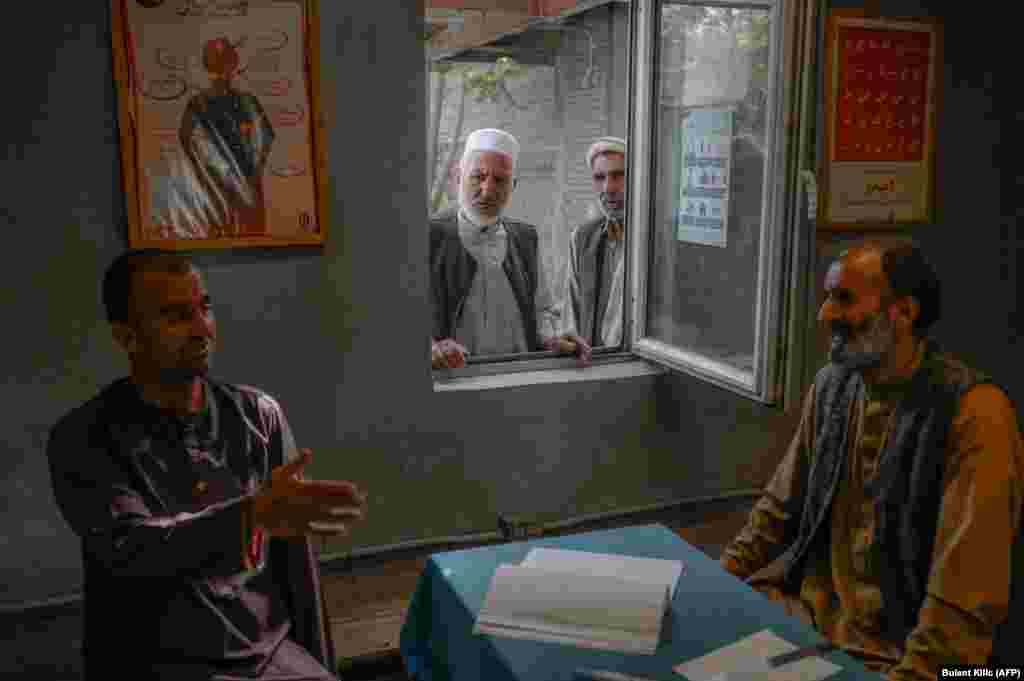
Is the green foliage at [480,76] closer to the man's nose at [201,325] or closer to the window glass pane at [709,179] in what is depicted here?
the window glass pane at [709,179]

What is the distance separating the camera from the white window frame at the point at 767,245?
271 cm

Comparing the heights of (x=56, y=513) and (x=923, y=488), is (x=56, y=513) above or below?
below

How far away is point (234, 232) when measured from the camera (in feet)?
9.45

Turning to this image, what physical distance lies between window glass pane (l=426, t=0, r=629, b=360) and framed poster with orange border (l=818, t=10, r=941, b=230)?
1289mm

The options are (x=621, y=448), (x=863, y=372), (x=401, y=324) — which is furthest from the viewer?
(x=621, y=448)

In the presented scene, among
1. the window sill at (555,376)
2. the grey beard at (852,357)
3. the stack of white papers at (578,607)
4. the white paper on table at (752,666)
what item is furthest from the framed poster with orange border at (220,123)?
the white paper on table at (752,666)

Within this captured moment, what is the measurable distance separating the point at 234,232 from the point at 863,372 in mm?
1869

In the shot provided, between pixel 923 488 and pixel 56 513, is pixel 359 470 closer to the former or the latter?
pixel 56 513

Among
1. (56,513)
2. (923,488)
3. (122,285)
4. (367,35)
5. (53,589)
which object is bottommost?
(53,589)

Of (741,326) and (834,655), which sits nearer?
(834,655)

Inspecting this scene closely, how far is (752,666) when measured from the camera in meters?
1.65

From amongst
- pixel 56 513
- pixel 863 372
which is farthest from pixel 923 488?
pixel 56 513

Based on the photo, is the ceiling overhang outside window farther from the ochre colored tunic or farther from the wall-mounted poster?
the ochre colored tunic

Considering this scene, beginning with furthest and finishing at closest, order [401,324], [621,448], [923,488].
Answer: [621,448] → [401,324] → [923,488]
